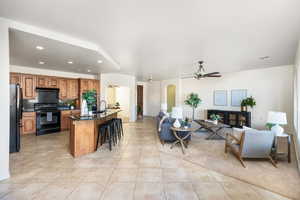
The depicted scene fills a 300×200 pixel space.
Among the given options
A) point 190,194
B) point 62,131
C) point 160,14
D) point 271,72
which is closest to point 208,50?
point 160,14

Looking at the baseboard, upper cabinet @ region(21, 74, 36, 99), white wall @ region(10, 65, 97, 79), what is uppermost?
white wall @ region(10, 65, 97, 79)

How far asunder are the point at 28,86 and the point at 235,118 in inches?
351

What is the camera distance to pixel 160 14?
2186 mm

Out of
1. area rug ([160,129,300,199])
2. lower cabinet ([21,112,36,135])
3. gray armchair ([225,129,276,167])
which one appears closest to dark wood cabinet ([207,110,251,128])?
area rug ([160,129,300,199])

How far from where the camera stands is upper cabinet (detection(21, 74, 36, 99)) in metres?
5.18

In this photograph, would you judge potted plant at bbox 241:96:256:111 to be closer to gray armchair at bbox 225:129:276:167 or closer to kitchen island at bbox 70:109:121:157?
gray armchair at bbox 225:129:276:167

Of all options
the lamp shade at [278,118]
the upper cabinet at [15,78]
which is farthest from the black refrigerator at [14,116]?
the lamp shade at [278,118]

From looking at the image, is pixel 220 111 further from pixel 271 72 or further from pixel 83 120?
pixel 83 120

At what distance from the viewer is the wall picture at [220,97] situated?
7.38 meters

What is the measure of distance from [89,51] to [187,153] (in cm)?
362

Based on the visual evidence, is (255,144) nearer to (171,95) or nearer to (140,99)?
(171,95)

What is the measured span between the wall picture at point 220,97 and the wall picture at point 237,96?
38 cm

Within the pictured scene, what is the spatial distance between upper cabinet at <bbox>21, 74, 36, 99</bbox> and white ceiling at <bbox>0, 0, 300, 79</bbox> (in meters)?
3.71

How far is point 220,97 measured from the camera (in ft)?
24.7
